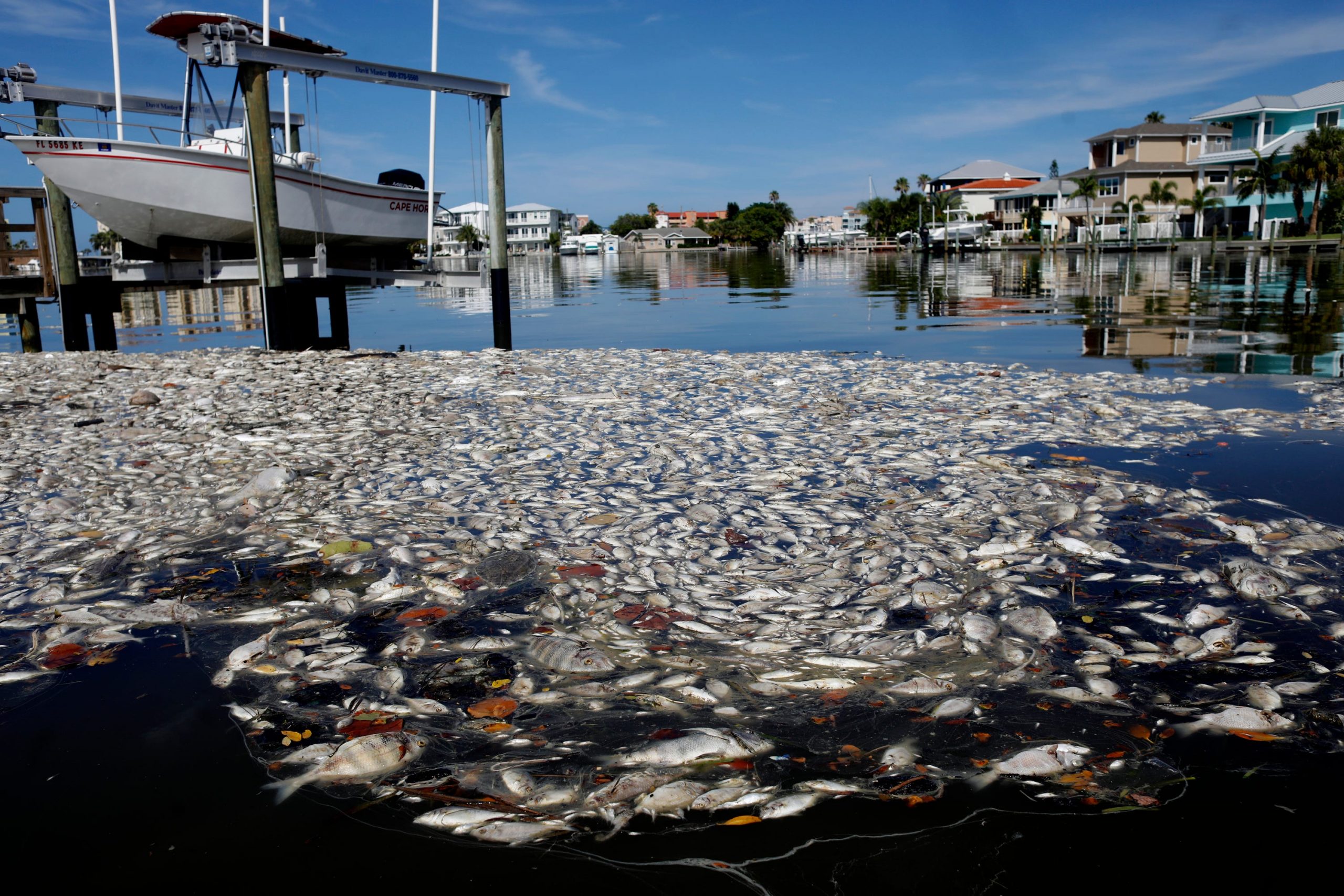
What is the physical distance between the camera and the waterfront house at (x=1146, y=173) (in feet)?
299

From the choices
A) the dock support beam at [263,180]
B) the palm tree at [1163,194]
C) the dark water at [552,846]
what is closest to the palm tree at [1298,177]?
the palm tree at [1163,194]

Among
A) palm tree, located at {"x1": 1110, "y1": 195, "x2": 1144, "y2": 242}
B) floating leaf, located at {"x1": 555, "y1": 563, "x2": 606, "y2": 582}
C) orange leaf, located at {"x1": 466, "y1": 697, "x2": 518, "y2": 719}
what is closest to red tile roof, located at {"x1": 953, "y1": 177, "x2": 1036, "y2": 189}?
palm tree, located at {"x1": 1110, "y1": 195, "x2": 1144, "y2": 242}

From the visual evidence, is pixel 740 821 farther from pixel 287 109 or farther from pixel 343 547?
pixel 287 109

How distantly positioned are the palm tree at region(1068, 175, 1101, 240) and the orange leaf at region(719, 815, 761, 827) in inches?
3810

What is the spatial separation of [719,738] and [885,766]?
2.07 feet

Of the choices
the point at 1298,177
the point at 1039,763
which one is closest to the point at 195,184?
the point at 1039,763

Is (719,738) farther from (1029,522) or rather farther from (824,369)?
(824,369)

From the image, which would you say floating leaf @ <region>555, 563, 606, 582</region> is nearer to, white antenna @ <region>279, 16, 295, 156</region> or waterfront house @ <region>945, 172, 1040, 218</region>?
white antenna @ <region>279, 16, 295, 156</region>

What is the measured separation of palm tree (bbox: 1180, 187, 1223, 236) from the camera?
84312mm

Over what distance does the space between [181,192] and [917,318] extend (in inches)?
669

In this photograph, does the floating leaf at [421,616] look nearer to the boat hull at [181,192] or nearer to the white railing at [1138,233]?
the boat hull at [181,192]

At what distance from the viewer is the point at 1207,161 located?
8844 cm

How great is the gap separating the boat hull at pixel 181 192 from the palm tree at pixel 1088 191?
8615 cm

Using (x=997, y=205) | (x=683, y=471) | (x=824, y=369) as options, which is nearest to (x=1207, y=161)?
(x=997, y=205)
